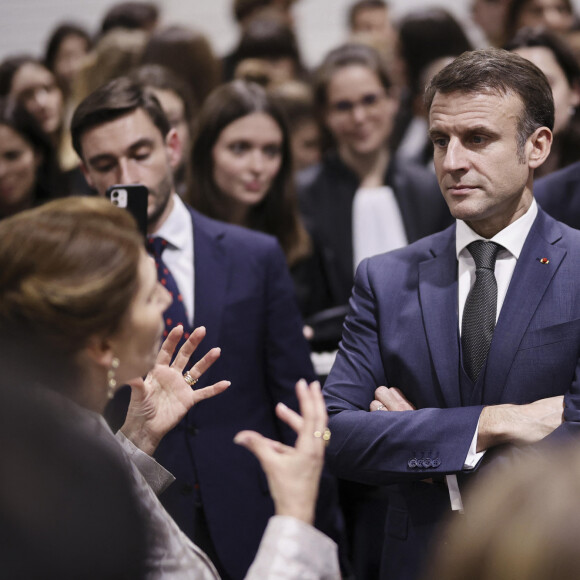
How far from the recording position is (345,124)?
498 cm

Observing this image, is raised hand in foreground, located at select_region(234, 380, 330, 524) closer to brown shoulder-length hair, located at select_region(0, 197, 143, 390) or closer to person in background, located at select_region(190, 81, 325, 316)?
brown shoulder-length hair, located at select_region(0, 197, 143, 390)

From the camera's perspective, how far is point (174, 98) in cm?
470

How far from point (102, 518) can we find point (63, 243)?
21.8 inches

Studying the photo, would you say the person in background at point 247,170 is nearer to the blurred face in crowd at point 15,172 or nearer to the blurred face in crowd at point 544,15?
the blurred face in crowd at point 15,172

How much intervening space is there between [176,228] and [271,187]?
111 centimetres

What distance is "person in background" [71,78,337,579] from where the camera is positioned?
3.17m

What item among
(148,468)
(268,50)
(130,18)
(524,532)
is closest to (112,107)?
(148,468)

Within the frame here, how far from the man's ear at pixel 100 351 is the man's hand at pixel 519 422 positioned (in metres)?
1.01

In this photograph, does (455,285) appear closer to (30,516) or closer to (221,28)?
(30,516)

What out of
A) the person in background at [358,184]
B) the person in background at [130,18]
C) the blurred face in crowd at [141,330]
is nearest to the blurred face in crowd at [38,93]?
the person in background at [130,18]

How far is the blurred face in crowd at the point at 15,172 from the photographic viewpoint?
4.73 m

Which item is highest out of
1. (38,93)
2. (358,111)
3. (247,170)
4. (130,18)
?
(130,18)

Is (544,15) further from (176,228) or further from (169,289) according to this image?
(169,289)

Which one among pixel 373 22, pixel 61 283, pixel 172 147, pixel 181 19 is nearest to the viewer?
pixel 61 283
